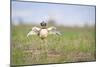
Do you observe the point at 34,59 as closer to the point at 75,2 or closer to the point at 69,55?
the point at 69,55

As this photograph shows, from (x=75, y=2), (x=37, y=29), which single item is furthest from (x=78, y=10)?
(x=37, y=29)

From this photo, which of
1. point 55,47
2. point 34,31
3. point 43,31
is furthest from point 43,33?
point 55,47

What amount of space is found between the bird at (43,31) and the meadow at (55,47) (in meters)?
0.05

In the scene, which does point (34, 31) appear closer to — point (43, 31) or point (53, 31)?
point (43, 31)

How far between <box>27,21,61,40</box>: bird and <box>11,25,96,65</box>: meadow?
47 millimetres

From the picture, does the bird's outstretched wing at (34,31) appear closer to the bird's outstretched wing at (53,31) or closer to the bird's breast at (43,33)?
the bird's breast at (43,33)

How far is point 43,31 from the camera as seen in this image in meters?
2.86

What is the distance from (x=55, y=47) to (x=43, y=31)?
0.28 metres

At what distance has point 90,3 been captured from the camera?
124 inches

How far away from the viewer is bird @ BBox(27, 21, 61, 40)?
282cm

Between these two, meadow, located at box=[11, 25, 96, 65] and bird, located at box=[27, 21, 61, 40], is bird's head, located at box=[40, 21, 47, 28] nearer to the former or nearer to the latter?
bird, located at box=[27, 21, 61, 40]

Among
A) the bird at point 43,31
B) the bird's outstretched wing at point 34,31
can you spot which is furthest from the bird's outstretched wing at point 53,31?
the bird's outstretched wing at point 34,31

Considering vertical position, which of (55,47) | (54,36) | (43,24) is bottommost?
(55,47)

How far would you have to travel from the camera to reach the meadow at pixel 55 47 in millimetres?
2736
